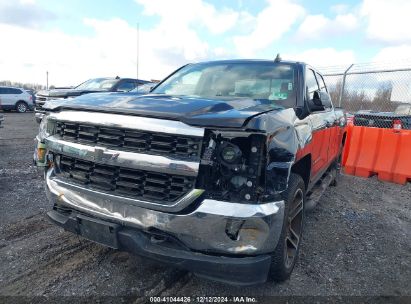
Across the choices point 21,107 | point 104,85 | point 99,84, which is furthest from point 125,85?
point 21,107

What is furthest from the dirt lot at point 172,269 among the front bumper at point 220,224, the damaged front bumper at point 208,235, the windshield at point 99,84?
the windshield at point 99,84

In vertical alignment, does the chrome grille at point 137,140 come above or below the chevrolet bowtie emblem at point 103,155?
above

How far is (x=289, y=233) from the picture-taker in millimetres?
2963

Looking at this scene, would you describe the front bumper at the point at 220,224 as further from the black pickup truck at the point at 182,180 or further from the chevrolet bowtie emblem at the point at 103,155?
the chevrolet bowtie emblem at the point at 103,155

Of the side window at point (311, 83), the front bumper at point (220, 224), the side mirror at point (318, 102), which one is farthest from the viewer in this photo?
the side window at point (311, 83)

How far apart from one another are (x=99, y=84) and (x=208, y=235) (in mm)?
10620

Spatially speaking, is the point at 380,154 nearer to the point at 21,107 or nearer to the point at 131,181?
the point at 131,181

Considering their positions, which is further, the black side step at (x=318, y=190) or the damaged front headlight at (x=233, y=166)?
the black side step at (x=318, y=190)

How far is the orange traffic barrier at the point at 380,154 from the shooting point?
671 centimetres

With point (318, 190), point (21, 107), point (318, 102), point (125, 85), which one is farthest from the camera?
point (21, 107)

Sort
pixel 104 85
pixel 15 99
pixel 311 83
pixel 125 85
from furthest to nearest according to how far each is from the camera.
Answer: pixel 15 99, pixel 125 85, pixel 104 85, pixel 311 83

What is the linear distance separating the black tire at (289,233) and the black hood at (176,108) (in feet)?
2.30

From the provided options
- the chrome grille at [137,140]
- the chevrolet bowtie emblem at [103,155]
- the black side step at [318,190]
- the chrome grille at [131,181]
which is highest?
the chrome grille at [137,140]

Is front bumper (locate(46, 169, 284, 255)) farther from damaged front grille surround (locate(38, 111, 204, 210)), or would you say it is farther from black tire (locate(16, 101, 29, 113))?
black tire (locate(16, 101, 29, 113))
